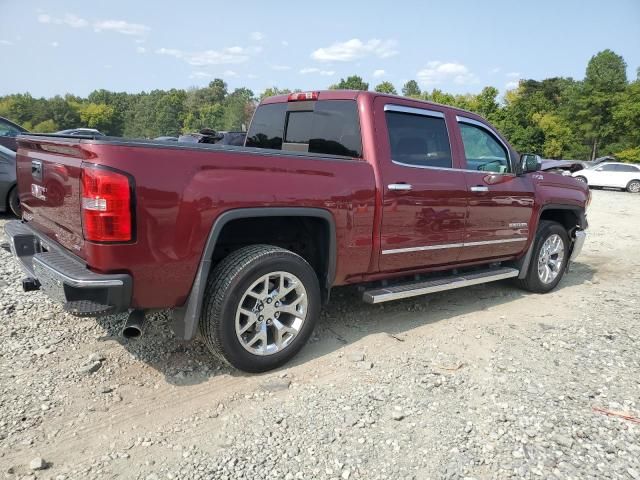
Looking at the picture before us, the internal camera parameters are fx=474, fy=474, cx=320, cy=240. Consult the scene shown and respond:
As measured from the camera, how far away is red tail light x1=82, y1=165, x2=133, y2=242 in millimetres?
2502

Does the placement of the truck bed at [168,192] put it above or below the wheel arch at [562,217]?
above

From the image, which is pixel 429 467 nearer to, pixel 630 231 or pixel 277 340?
pixel 277 340

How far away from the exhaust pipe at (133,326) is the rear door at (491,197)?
2.95 metres

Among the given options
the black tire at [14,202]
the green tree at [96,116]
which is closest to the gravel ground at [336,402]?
the black tire at [14,202]

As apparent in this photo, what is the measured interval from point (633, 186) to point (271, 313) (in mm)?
24752

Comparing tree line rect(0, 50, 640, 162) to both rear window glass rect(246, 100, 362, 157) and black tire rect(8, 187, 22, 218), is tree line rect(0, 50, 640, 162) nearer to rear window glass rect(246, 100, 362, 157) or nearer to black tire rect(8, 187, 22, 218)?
black tire rect(8, 187, 22, 218)

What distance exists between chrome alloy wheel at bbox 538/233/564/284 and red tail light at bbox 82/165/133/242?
4571mm

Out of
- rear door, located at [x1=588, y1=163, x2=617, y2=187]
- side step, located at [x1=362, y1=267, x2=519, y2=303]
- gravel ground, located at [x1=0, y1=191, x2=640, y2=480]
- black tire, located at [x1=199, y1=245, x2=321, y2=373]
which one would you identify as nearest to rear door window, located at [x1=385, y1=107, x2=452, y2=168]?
side step, located at [x1=362, y1=267, x2=519, y2=303]

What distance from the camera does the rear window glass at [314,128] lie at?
150 inches

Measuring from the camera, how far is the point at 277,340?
10.8 ft

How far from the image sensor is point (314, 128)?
412 cm

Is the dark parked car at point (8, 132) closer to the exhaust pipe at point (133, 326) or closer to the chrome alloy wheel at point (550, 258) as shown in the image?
the exhaust pipe at point (133, 326)

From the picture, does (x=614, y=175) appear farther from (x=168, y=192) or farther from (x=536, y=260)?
(x=168, y=192)

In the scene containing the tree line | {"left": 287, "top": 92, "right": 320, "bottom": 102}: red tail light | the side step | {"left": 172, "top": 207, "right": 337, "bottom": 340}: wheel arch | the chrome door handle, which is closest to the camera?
{"left": 172, "top": 207, "right": 337, "bottom": 340}: wheel arch
